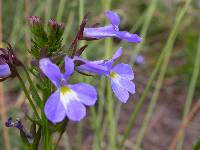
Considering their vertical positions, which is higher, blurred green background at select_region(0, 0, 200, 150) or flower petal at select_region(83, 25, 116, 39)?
flower petal at select_region(83, 25, 116, 39)

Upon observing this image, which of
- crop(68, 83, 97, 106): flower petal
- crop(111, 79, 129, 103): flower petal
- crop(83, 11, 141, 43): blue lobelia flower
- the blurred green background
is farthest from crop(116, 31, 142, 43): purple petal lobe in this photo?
the blurred green background

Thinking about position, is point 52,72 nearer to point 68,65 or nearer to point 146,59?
point 68,65

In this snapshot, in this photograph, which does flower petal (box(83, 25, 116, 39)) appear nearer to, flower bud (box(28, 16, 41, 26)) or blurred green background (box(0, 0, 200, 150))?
flower bud (box(28, 16, 41, 26))

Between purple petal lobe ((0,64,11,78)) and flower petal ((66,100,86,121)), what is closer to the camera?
flower petal ((66,100,86,121))

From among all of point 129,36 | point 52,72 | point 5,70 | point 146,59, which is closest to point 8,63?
point 5,70

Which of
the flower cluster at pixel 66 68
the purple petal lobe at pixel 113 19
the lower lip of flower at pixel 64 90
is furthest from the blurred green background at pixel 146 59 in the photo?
the lower lip of flower at pixel 64 90

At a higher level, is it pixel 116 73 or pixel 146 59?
pixel 116 73
